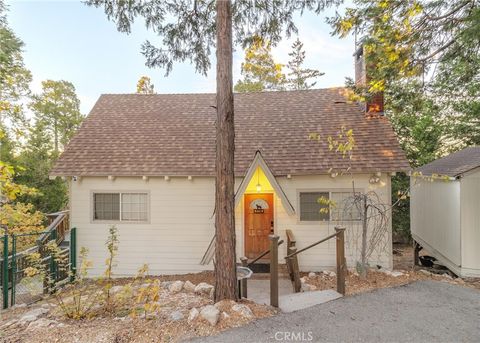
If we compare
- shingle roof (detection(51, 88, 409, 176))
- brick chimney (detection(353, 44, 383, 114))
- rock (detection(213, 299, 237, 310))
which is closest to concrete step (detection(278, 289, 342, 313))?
rock (detection(213, 299, 237, 310))

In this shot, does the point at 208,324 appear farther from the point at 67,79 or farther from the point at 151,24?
the point at 67,79

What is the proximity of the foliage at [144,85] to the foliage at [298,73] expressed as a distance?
1264 cm

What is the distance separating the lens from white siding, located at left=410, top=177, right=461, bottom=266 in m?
7.56

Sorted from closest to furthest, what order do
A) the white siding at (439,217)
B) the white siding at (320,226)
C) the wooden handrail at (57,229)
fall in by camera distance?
the white siding at (439,217)
the wooden handrail at (57,229)
the white siding at (320,226)

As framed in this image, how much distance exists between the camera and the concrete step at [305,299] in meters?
4.83

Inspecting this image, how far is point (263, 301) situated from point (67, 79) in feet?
71.4

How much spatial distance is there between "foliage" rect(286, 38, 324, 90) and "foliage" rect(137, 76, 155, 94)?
41.5 feet

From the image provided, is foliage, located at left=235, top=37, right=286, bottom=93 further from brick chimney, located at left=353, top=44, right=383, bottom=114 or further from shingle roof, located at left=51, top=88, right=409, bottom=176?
brick chimney, located at left=353, top=44, right=383, bottom=114

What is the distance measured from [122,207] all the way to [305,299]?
246 inches

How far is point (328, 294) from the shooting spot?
17.7 feet

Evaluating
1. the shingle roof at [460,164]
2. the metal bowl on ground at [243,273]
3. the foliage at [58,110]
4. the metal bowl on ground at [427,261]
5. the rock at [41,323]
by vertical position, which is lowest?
the metal bowl on ground at [427,261]

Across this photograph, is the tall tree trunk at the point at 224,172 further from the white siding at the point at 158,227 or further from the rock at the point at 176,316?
the white siding at the point at 158,227

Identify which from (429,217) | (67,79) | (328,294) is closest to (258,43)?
(328,294)

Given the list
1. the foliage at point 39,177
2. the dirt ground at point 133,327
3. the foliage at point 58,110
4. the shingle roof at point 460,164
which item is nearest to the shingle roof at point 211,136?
the shingle roof at point 460,164
